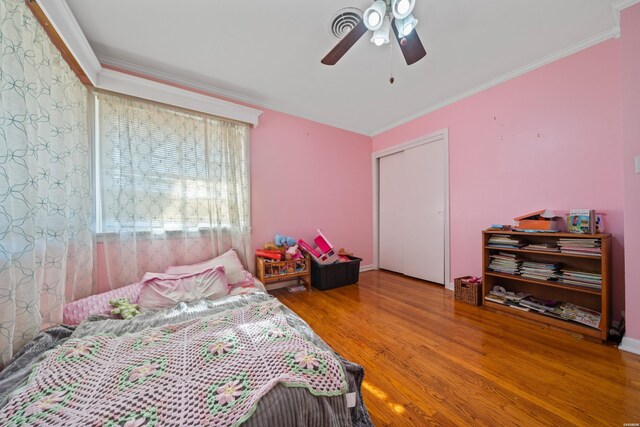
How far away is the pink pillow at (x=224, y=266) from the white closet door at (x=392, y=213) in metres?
2.42

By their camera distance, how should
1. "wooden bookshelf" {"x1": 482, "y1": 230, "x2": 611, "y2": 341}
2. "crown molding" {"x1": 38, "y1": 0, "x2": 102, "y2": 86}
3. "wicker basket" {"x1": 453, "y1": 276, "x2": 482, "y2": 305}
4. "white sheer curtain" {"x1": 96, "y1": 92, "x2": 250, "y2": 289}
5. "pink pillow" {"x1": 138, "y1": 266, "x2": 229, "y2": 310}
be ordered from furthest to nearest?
"wicker basket" {"x1": 453, "y1": 276, "x2": 482, "y2": 305}
"white sheer curtain" {"x1": 96, "y1": 92, "x2": 250, "y2": 289}
"pink pillow" {"x1": 138, "y1": 266, "x2": 229, "y2": 310}
"wooden bookshelf" {"x1": 482, "y1": 230, "x2": 611, "y2": 341}
"crown molding" {"x1": 38, "y1": 0, "x2": 102, "y2": 86}

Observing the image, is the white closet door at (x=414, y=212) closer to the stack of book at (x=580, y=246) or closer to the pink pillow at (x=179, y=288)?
the stack of book at (x=580, y=246)

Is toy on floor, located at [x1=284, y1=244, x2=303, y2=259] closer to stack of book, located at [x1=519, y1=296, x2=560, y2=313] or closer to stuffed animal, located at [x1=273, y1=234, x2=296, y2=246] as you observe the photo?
Answer: stuffed animal, located at [x1=273, y1=234, x2=296, y2=246]

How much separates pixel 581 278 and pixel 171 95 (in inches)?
157

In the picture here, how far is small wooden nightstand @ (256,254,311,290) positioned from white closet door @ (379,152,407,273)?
5.26ft

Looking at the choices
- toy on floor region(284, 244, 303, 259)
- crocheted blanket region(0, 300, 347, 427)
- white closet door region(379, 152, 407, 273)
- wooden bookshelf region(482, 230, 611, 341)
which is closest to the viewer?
crocheted blanket region(0, 300, 347, 427)

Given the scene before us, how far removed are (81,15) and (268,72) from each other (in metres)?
1.38

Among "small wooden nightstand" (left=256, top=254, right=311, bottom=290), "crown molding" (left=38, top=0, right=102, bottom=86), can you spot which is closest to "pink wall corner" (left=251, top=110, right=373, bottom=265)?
"small wooden nightstand" (left=256, top=254, right=311, bottom=290)

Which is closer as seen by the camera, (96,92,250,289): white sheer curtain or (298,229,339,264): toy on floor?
(96,92,250,289): white sheer curtain

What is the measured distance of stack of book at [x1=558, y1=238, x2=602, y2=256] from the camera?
1.70 m

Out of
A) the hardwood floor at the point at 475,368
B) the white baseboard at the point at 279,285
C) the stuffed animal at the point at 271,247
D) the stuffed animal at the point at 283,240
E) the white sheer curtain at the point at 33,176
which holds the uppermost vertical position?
the white sheer curtain at the point at 33,176

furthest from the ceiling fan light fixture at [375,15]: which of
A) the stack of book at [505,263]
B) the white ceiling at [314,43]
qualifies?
the stack of book at [505,263]

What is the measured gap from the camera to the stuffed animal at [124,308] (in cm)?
157

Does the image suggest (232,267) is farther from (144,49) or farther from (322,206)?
(144,49)
